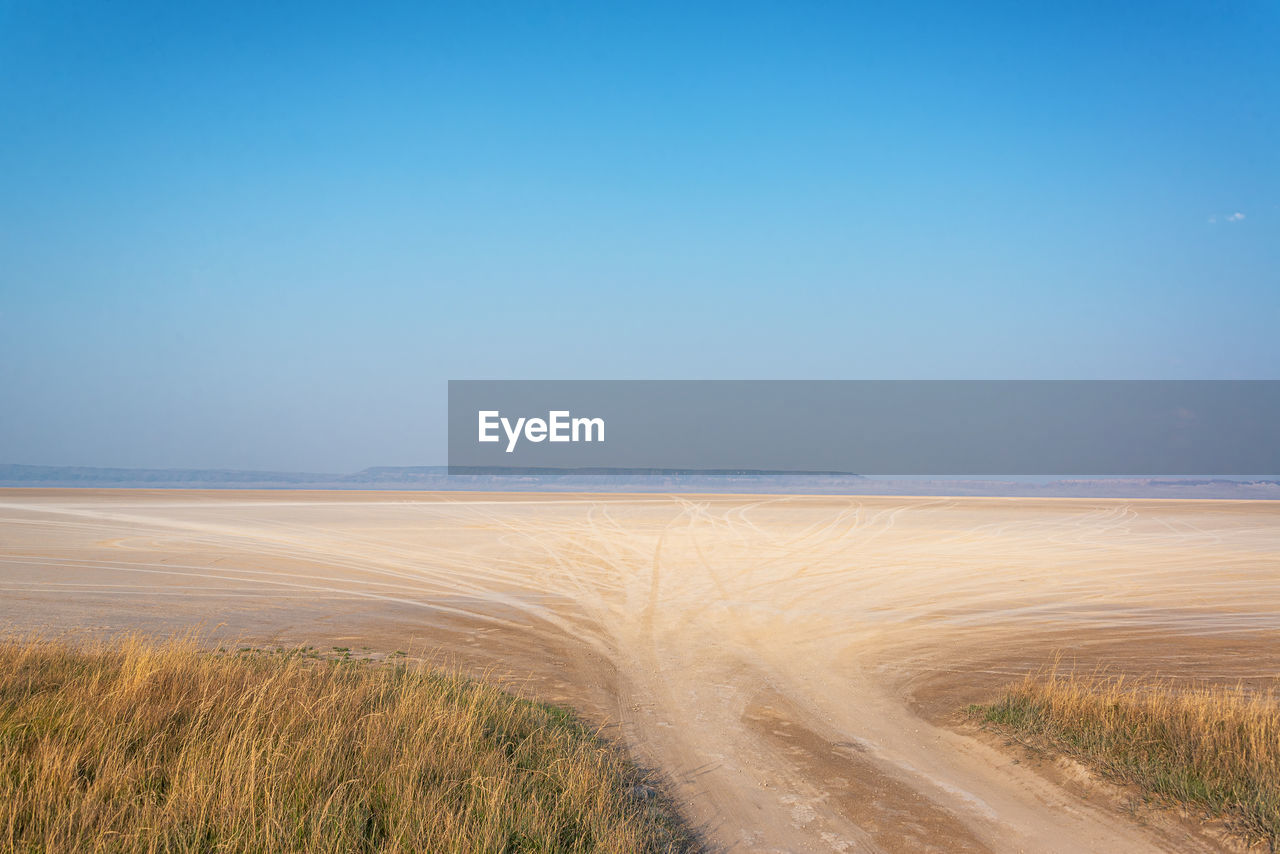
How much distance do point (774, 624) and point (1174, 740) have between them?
8.97 m

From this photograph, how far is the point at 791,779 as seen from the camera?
7434 millimetres

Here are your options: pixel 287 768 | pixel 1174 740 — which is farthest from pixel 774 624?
pixel 287 768

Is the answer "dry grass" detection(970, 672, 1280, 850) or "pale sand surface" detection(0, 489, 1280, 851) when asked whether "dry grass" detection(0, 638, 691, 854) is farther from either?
"dry grass" detection(970, 672, 1280, 850)

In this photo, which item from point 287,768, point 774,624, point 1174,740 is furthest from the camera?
point 774,624

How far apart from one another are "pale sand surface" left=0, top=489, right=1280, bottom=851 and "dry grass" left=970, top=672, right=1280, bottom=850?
0.41 m

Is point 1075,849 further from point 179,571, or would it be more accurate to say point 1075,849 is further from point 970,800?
point 179,571

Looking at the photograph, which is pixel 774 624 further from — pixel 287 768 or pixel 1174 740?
pixel 287 768

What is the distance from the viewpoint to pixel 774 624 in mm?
15852

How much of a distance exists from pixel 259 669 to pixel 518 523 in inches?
1217

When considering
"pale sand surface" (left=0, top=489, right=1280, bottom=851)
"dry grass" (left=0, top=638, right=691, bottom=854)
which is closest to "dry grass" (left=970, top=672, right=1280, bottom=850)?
"pale sand surface" (left=0, top=489, right=1280, bottom=851)

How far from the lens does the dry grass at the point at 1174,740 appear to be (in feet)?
20.4

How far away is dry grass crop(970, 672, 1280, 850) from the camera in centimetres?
623

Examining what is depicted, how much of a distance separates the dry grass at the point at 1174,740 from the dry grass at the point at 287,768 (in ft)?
14.3

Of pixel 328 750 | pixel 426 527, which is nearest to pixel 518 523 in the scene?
pixel 426 527
